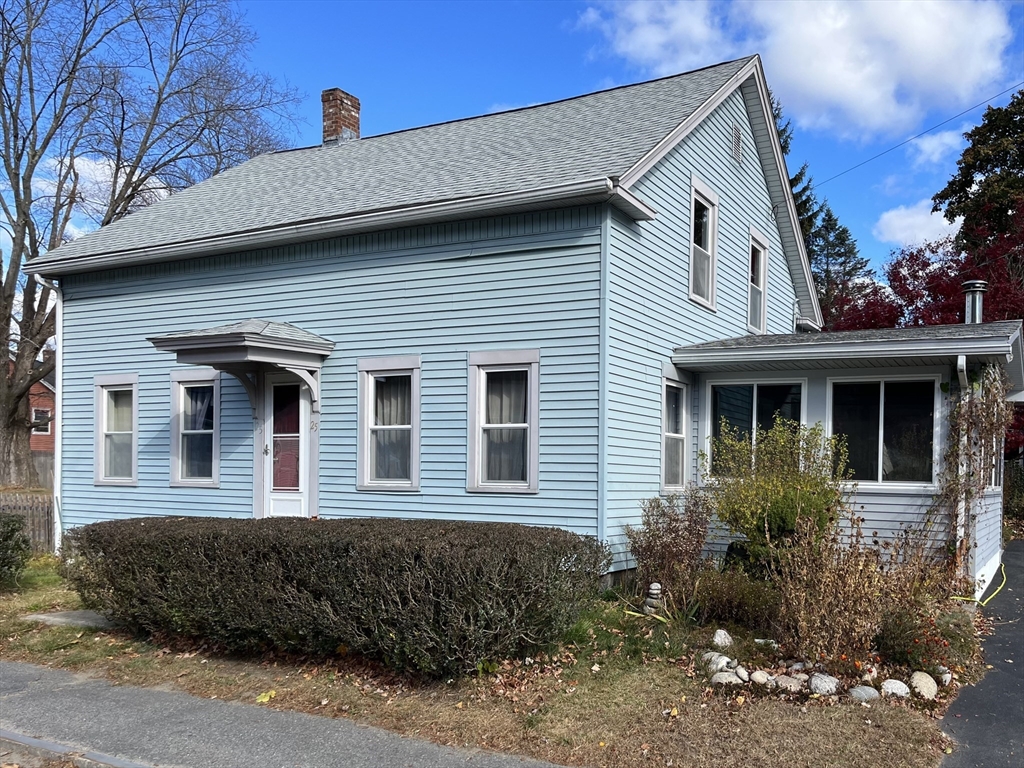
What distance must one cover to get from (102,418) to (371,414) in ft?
17.4

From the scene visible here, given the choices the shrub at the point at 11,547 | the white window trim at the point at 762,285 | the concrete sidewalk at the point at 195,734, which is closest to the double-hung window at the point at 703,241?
the white window trim at the point at 762,285

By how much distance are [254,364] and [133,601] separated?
15.1 ft

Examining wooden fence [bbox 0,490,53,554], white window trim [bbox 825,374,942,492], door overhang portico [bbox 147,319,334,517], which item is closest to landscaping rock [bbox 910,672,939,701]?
white window trim [bbox 825,374,942,492]

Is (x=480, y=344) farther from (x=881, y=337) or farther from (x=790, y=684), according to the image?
(x=790, y=684)

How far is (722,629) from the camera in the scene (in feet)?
27.8

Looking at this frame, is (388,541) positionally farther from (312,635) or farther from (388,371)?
(388,371)

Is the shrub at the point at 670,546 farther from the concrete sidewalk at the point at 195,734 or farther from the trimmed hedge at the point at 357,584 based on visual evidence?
the concrete sidewalk at the point at 195,734

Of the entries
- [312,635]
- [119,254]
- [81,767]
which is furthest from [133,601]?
[119,254]

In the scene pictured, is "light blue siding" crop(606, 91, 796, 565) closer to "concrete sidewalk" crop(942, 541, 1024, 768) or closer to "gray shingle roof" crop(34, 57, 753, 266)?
"gray shingle roof" crop(34, 57, 753, 266)

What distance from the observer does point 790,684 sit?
6945 millimetres

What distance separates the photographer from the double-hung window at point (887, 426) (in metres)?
11.4

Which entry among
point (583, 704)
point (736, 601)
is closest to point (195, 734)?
point (583, 704)

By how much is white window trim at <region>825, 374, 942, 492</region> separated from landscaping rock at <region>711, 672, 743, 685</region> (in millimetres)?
4951

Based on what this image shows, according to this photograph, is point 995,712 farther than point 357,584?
No
